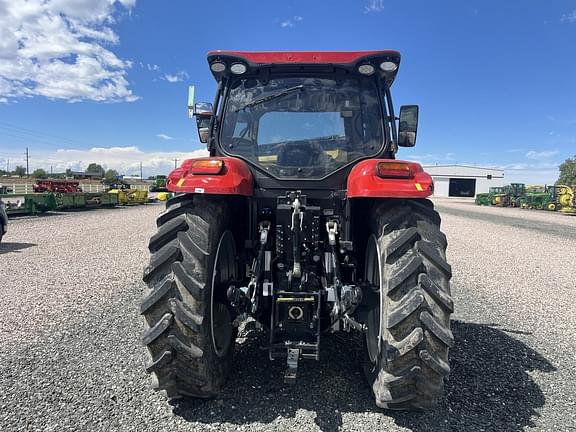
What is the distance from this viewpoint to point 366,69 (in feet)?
11.3

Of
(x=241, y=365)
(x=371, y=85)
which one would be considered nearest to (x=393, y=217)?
(x=371, y=85)

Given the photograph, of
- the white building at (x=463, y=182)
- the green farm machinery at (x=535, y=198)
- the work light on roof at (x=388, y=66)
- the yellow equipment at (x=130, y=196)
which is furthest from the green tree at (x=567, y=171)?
the work light on roof at (x=388, y=66)

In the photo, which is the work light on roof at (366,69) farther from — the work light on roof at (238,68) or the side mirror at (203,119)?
the side mirror at (203,119)

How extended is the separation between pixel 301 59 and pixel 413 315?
2.27 m

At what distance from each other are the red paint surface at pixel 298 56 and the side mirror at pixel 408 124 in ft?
2.26

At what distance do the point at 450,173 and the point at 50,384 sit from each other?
2618 inches

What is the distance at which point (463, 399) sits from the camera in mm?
2922

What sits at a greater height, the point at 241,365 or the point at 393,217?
the point at 393,217

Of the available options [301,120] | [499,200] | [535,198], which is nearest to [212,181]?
[301,120]

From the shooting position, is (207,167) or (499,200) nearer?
(207,167)

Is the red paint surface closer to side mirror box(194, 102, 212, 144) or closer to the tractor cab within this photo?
the tractor cab

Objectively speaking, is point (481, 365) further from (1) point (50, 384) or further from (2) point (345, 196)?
(1) point (50, 384)

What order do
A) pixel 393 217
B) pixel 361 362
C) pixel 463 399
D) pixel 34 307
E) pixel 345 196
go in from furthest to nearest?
pixel 34 307 < pixel 361 362 < pixel 345 196 < pixel 463 399 < pixel 393 217

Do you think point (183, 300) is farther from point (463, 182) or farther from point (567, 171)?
point (567, 171)
